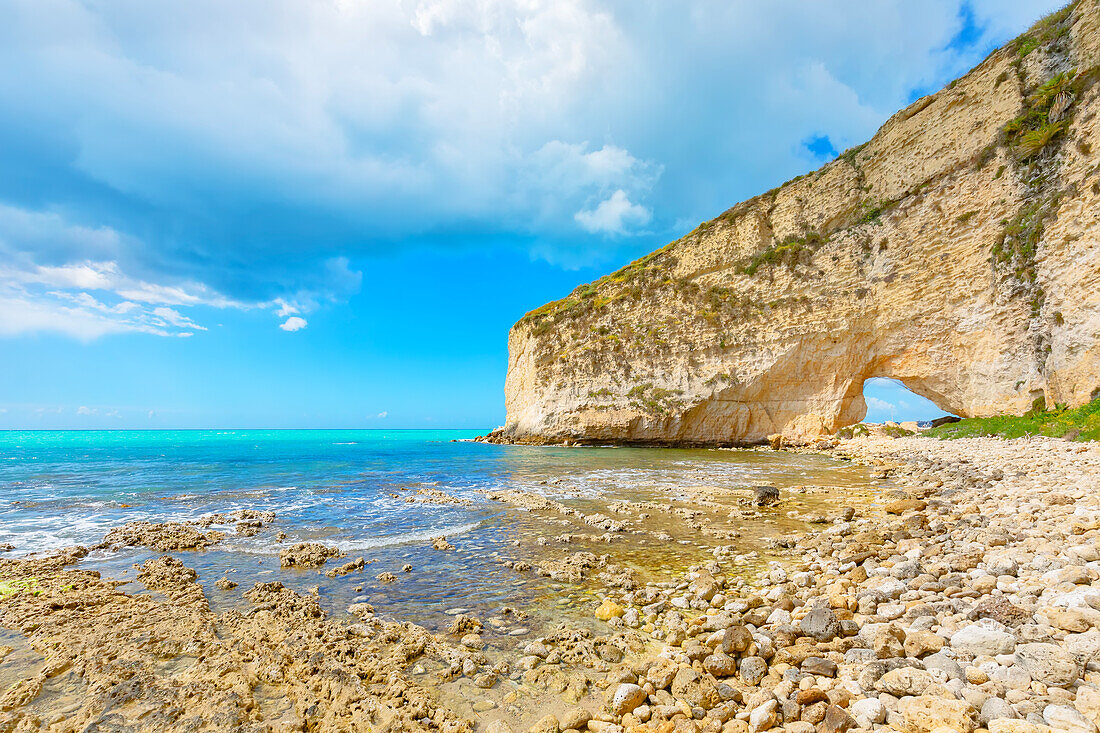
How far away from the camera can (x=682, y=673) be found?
3.62 m

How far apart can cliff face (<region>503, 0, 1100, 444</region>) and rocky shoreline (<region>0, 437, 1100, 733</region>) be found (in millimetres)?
23246

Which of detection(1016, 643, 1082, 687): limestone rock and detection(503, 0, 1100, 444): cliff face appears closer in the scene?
detection(1016, 643, 1082, 687): limestone rock

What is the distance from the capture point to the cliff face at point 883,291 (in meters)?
21.5

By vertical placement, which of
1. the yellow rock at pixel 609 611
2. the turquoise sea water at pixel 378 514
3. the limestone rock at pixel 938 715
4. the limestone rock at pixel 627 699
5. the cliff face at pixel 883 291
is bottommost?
the turquoise sea water at pixel 378 514

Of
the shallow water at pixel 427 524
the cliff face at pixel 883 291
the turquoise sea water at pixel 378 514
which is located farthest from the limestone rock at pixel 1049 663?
the cliff face at pixel 883 291

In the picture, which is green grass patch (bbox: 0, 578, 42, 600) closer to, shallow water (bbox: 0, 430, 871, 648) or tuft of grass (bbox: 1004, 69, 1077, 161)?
shallow water (bbox: 0, 430, 871, 648)

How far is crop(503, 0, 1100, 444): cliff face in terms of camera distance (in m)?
21.5

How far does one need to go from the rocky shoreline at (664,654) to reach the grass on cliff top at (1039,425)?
12.6 m

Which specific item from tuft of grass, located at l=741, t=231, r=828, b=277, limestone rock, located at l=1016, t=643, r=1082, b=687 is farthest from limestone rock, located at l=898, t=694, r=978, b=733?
tuft of grass, located at l=741, t=231, r=828, b=277

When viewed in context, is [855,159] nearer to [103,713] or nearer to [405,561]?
[405,561]

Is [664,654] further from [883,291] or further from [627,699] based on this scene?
[883,291]

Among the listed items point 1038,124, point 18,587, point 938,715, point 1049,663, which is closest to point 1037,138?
point 1038,124

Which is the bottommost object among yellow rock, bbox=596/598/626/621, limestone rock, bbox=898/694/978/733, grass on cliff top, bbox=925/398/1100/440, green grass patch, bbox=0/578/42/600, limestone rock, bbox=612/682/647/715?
yellow rock, bbox=596/598/626/621

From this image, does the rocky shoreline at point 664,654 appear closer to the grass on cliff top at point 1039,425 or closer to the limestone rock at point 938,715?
the limestone rock at point 938,715
